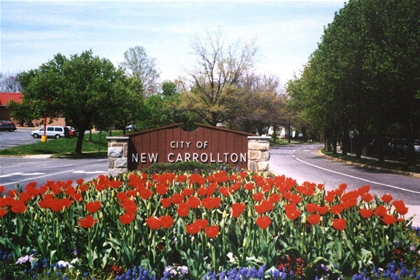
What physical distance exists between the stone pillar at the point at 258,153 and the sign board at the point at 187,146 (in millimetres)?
159

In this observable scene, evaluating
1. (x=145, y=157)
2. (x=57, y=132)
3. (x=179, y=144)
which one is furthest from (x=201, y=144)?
(x=57, y=132)

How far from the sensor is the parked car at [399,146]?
32906mm

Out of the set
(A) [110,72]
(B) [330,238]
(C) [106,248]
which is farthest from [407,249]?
(A) [110,72]

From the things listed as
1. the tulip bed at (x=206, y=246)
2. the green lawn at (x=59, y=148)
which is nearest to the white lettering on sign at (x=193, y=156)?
the tulip bed at (x=206, y=246)

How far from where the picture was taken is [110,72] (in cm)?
3806

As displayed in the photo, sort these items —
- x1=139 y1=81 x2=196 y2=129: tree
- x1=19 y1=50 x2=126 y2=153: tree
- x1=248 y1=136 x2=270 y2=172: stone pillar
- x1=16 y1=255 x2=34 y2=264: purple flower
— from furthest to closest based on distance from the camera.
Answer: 1. x1=139 y1=81 x2=196 y2=129: tree
2. x1=19 y1=50 x2=126 y2=153: tree
3. x1=248 y1=136 x2=270 y2=172: stone pillar
4. x1=16 y1=255 x2=34 y2=264: purple flower

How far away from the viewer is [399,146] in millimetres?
33406

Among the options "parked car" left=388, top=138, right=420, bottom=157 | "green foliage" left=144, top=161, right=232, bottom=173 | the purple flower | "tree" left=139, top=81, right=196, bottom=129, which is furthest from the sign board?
"tree" left=139, top=81, right=196, bottom=129

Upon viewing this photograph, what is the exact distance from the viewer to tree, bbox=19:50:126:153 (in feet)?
113

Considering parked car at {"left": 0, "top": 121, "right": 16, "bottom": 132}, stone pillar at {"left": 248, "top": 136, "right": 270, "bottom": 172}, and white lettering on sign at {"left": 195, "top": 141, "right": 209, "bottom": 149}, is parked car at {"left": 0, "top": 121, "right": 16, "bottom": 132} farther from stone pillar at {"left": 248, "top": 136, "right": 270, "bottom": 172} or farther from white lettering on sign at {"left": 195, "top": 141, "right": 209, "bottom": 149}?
stone pillar at {"left": 248, "top": 136, "right": 270, "bottom": 172}

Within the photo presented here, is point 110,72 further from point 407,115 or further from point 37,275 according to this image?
point 37,275

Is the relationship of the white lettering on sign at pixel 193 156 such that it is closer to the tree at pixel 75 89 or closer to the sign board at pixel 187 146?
the sign board at pixel 187 146

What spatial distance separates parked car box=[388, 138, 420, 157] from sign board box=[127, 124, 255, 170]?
81.0 feet

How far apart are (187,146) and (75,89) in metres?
25.1
